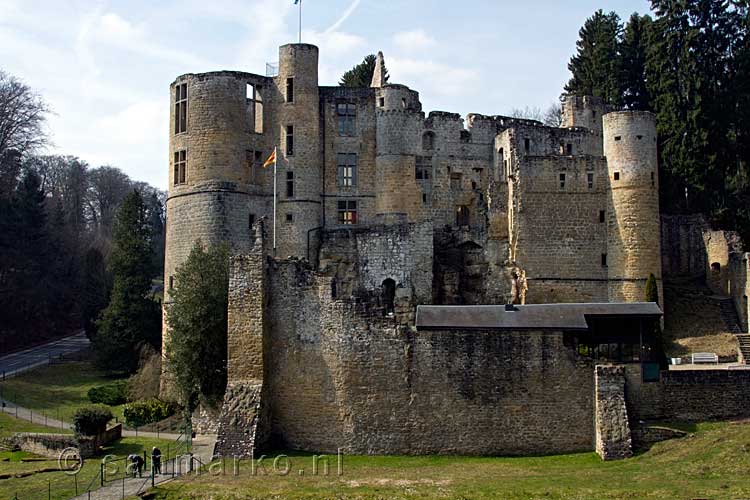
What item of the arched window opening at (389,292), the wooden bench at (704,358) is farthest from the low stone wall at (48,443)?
the wooden bench at (704,358)

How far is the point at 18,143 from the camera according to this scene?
206 ft

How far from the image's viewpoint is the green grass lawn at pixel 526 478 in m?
25.1

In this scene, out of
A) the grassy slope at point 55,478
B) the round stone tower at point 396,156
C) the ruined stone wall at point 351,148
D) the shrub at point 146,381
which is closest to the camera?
the grassy slope at point 55,478

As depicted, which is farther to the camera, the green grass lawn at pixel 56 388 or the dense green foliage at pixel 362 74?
the dense green foliage at pixel 362 74

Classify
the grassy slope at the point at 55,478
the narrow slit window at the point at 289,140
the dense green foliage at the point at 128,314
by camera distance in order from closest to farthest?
the grassy slope at the point at 55,478 < the narrow slit window at the point at 289,140 < the dense green foliage at the point at 128,314

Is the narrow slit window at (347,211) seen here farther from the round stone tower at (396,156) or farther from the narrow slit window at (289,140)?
the narrow slit window at (289,140)

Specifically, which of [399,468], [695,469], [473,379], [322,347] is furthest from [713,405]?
[322,347]

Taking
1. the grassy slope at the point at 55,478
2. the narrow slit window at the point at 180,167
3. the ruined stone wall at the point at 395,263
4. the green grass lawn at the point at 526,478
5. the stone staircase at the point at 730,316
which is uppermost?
the narrow slit window at the point at 180,167

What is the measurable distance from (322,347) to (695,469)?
12772 millimetres

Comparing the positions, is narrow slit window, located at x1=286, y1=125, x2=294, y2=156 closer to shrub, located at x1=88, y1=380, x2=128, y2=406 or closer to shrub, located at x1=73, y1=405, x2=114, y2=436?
shrub, located at x1=88, y1=380, x2=128, y2=406

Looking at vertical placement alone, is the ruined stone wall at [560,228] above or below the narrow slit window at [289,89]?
below

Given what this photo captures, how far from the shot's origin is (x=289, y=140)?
4703cm

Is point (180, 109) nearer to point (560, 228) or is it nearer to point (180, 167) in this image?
point (180, 167)

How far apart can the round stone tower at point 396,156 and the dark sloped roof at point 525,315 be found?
50.9 ft
